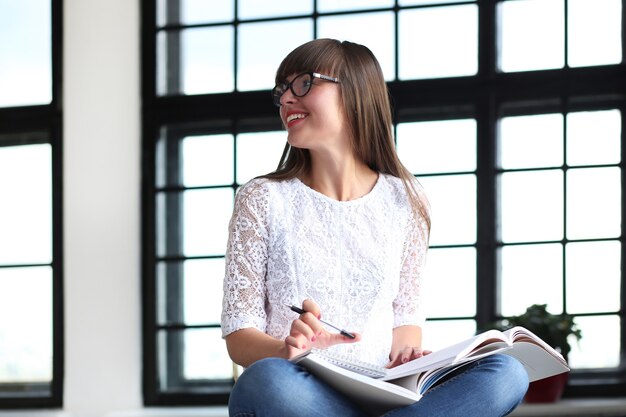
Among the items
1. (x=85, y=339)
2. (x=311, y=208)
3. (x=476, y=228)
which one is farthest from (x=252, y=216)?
(x=85, y=339)

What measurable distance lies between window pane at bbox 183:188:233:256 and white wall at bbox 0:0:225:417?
23cm

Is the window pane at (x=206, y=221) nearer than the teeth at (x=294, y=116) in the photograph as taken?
No

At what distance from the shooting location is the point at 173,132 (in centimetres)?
428

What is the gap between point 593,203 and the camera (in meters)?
3.90

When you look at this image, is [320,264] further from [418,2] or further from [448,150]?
[418,2]

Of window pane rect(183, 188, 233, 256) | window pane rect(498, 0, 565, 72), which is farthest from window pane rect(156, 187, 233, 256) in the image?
window pane rect(498, 0, 565, 72)

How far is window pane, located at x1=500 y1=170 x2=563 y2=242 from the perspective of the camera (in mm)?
3939

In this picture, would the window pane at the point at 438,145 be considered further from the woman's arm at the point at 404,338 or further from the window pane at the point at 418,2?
the woman's arm at the point at 404,338

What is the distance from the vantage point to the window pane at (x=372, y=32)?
4.09 m

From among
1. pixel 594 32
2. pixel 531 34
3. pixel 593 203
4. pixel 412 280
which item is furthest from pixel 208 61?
pixel 412 280

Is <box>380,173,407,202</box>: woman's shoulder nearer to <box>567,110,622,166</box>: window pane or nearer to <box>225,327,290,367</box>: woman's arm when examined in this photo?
<box>225,327,290,367</box>: woman's arm

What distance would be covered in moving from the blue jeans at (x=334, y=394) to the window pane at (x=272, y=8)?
267 cm

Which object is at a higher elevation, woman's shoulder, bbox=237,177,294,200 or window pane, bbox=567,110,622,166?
window pane, bbox=567,110,622,166

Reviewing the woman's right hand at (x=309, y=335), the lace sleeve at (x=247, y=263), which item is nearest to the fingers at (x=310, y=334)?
the woman's right hand at (x=309, y=335)
